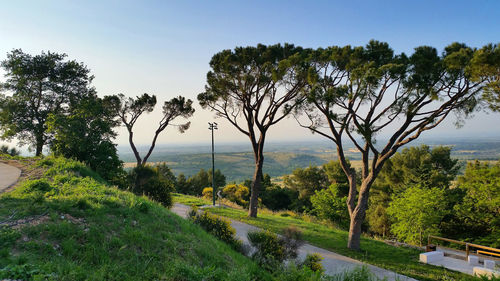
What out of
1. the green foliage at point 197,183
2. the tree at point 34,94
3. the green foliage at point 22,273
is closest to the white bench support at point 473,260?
the green foliage at point 22,273

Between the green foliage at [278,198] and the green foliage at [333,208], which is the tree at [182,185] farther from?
the green foliage at [333,208]

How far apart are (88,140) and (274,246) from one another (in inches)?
492

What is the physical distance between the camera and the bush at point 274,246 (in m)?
6.92

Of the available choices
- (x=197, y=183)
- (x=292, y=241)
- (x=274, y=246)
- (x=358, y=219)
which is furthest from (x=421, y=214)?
(x=197, y=183)

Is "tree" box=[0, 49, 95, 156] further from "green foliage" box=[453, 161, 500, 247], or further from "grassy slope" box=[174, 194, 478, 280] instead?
"green foliage" box=[453, 161, 500, 247]

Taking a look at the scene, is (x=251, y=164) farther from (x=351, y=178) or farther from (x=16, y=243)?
(x=16, y=243)

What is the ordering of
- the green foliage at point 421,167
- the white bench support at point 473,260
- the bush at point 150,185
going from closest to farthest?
the white bench support at point 473,260 → the bush at point 150,185 → the green foliage at point 421,167

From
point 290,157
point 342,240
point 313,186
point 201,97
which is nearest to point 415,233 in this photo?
point 342,240

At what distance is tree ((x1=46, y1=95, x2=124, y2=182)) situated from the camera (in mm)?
14011

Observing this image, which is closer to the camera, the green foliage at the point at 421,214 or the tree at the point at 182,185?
the green foliage at the point at 421,214

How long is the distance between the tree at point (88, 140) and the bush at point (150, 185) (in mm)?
892

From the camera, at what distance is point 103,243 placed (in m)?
4.71

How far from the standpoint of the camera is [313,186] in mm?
39719

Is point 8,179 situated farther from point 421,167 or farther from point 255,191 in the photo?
point 421,167
